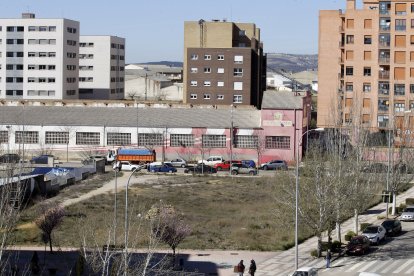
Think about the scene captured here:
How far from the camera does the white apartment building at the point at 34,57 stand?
115188 mm

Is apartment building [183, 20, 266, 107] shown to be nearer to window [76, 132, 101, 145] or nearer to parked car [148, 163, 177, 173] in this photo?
window [76, 132, 101, 145]

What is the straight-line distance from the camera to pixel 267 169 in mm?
80062

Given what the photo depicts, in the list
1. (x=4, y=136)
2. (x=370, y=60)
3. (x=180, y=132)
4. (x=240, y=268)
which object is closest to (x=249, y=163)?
(x=180, y=132)

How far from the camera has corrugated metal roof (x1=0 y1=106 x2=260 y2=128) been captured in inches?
3322

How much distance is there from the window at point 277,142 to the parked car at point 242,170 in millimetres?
5370

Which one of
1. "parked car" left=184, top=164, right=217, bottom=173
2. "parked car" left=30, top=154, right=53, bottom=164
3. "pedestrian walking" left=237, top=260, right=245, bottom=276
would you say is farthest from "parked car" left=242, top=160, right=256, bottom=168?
"pedestrian walking" left=237, top=260, right=245, bottom=276

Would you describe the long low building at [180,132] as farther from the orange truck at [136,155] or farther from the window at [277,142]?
the orange truck at [136,155]

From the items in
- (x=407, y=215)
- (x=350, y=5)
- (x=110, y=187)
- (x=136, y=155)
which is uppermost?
(x=350, y=5)

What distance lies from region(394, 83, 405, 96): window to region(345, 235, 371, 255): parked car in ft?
157

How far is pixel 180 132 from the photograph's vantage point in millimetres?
83875

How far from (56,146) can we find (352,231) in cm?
4225

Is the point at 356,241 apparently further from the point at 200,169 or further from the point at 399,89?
the point at 399,89

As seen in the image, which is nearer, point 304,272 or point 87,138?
point 304,272

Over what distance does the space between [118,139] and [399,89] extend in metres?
29.3
